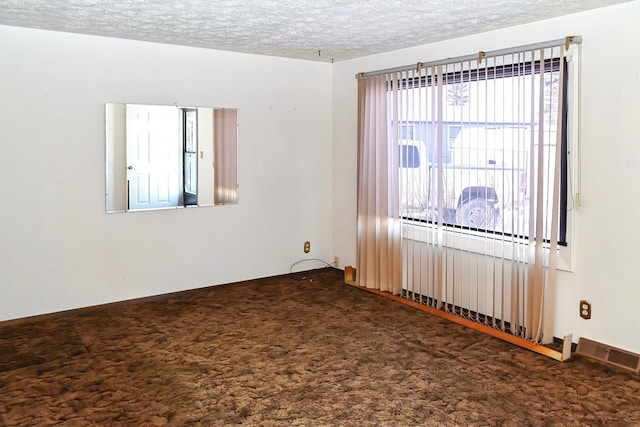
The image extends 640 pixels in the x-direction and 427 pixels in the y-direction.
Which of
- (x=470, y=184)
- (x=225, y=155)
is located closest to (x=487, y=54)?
(x=470, y=184)

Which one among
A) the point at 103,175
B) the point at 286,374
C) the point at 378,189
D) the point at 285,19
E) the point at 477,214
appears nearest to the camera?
the point at 286,374

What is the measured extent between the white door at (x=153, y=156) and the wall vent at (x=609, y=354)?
361cm

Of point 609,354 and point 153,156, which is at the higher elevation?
point 153,156

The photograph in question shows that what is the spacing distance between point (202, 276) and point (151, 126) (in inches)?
60.8

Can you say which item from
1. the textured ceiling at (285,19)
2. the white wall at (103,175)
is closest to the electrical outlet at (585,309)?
the textured ceiling at (285,19)

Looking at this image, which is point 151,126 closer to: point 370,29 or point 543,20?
point 370,29

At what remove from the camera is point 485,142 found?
13.6 ft

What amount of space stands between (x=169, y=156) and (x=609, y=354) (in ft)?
12.6

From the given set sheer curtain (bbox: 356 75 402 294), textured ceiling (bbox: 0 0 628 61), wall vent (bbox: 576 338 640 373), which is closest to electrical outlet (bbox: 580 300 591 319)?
wall vent (bbox: 576 338 640 373)

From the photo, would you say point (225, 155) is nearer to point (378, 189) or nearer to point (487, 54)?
point (378, 189)

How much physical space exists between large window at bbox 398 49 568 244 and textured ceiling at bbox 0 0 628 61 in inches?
14.4

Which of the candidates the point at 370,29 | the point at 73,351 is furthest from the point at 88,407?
the point at 370,29

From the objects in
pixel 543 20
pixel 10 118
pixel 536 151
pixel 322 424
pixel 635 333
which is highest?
pixel 543 20

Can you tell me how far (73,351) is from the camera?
3744 mm
